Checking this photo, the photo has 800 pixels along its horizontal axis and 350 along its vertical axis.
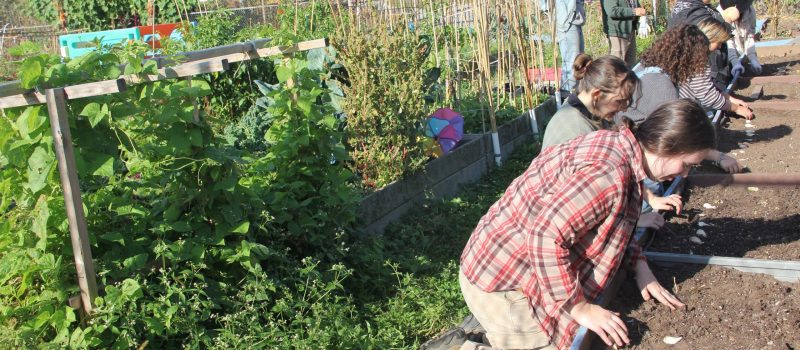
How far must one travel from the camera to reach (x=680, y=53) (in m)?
5.73

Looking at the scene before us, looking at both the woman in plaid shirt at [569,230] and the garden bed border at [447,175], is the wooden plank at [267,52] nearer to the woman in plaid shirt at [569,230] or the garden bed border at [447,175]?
the garden bed border at [447,175]

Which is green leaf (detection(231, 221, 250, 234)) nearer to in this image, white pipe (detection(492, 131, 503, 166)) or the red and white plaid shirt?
the red and white plaid shirt

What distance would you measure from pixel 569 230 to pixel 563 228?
0.02 metres

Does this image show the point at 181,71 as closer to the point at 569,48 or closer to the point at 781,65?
the point at 569,48

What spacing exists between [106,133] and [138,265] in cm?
58

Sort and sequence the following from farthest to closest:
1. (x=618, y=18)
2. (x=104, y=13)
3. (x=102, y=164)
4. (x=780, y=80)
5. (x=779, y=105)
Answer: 1. (x=104, y=13)
2. (x=618, y=18)
3. (x=780, y=80)
4. (x=779, y=105)
5. (x=102, y=164)

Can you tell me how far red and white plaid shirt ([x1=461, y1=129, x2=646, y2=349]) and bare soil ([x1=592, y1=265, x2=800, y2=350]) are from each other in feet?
1.11

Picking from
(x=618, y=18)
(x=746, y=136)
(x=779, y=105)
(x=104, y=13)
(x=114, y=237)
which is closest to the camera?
(x=114, y=237)

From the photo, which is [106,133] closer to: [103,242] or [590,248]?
[103,242]

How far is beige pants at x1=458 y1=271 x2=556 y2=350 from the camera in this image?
2.93 metres

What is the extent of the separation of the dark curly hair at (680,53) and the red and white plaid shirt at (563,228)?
3.34 metres

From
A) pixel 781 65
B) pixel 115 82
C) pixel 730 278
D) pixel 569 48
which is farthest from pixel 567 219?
pixel 781 65

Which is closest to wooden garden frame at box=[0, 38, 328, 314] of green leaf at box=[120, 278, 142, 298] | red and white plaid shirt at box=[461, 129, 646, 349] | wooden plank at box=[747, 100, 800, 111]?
green leaf at box=[120, 278, 142, 298]

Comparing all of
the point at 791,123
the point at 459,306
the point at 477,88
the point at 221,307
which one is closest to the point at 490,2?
the point at 477,88
